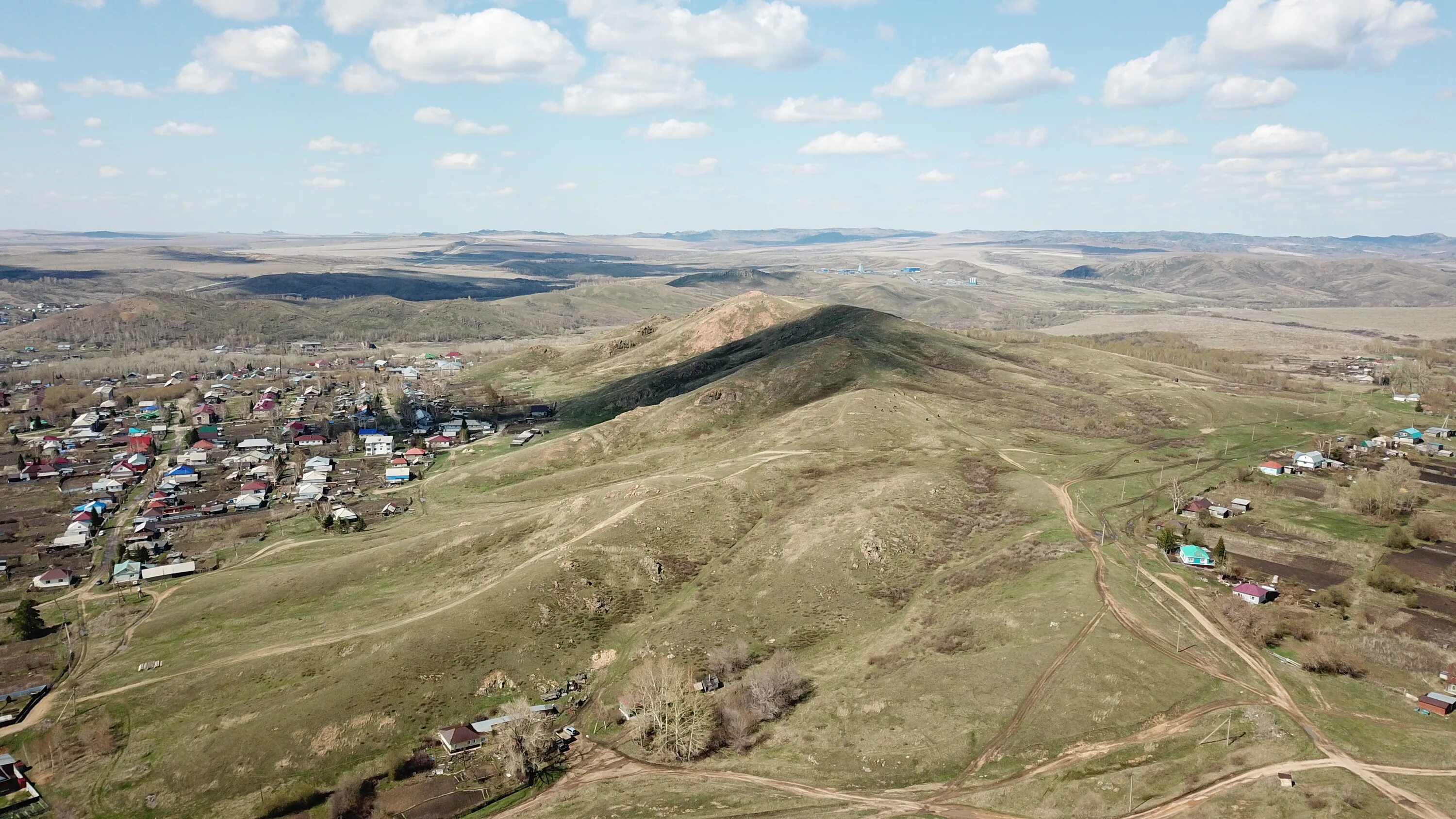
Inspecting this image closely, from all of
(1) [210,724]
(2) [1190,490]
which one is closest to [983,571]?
(2) [1190,490]

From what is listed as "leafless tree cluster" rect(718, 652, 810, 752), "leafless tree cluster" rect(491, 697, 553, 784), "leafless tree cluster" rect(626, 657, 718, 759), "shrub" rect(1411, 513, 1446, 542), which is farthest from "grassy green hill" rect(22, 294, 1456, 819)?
"shrub" rect(1411, 513, 1446, 542)

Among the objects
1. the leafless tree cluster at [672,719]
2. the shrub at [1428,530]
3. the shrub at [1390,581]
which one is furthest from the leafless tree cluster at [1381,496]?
the leafless tree cluster at [672,719]

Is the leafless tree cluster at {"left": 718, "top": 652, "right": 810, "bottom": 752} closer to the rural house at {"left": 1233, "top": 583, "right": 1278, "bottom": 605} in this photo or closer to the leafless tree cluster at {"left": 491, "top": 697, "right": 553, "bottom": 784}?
the leafless tree cluster at {"left": 491, "top": 697, "right": 553, "bottom": 784}

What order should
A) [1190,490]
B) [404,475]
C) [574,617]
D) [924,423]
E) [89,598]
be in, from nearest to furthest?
[574,617] → [89,598] → [1190,490] → [924,423] → [404,475]

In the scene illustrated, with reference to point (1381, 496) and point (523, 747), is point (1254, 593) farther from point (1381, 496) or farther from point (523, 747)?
point (523, 747)

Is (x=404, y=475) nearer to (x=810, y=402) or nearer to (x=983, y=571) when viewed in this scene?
(x=810, y=402)

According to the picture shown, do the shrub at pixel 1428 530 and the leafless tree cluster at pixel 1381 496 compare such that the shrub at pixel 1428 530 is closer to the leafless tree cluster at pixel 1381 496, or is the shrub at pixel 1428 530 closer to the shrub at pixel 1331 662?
the leafless tree cluster at pixel 1381 496
